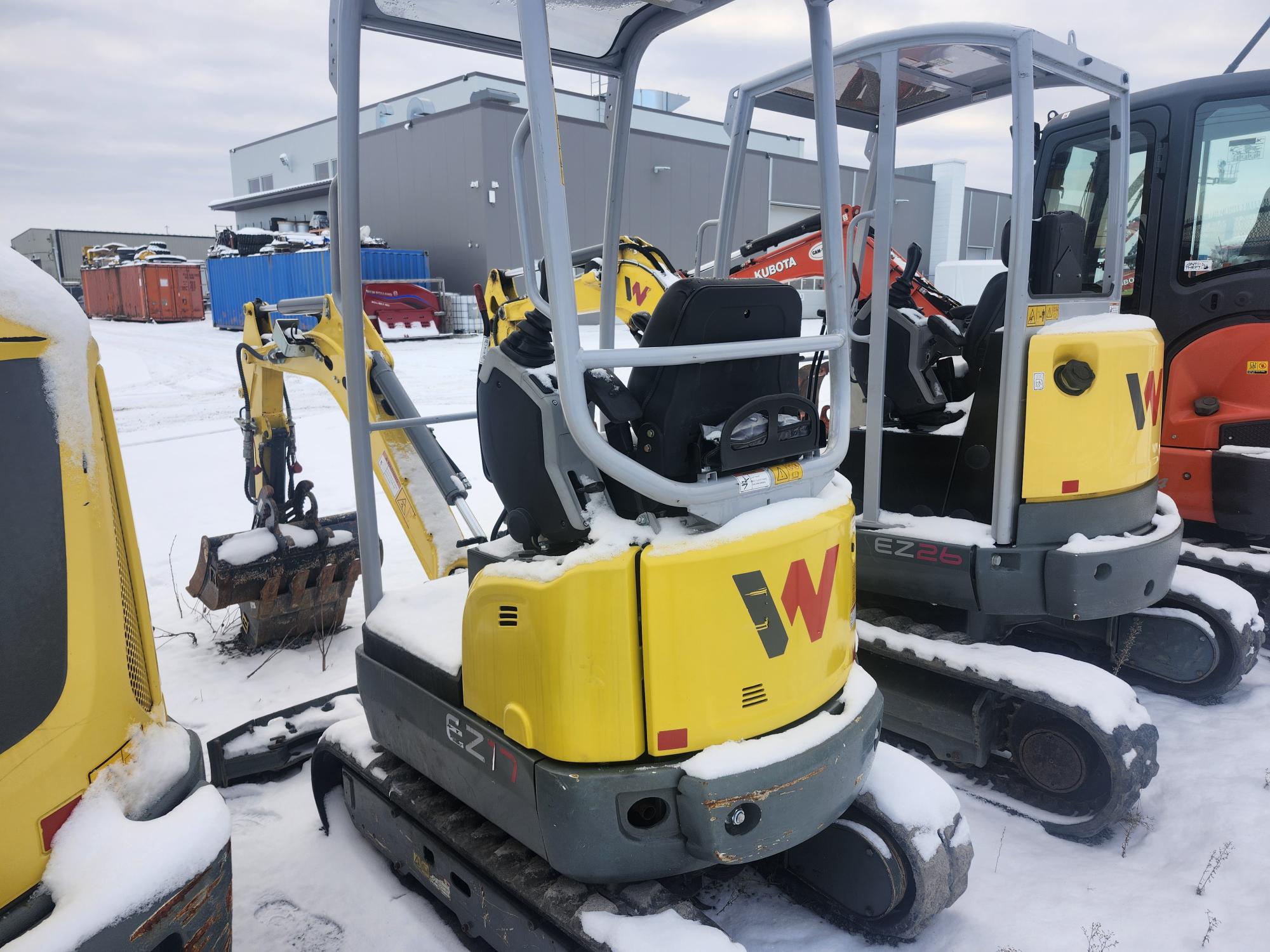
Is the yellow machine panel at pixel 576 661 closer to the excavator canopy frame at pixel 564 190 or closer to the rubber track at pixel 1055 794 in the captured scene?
the excavator canopy frame at pixel 564 190

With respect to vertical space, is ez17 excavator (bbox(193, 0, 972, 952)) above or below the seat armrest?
below

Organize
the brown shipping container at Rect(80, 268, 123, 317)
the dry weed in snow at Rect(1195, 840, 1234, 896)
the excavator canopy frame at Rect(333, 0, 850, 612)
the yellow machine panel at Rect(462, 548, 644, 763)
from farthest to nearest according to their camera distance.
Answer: the brown shipping container at Rect(80, 268, 123, 317) → the dry weed in snow at Rect(1195, 840, 1234, 896) → the yellow machine panel at Rect(462, 548, 644, 763) → the excavator canopy frame at Rect(333, 0, 850, 612)

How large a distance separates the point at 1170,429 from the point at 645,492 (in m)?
4.30

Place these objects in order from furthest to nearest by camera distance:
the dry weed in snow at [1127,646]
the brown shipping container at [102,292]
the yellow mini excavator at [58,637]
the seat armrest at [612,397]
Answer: the brown shipping container at [102,292], the dry weed in snow at [1127,646], the seat armrest at [612,397], the yellow mini excavator at [58,637]

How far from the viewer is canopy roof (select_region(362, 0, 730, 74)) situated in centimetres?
263

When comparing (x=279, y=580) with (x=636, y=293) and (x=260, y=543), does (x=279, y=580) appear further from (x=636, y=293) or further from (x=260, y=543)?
(x=636, y=293)

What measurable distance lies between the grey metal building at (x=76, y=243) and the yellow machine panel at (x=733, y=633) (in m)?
48.3

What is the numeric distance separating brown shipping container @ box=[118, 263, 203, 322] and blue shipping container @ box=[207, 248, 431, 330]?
264cm

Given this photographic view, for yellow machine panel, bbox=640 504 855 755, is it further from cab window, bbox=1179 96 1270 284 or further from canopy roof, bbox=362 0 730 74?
cab window, bbox=1179 96 1270 284

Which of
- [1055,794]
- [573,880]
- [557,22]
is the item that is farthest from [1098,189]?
[573,880]

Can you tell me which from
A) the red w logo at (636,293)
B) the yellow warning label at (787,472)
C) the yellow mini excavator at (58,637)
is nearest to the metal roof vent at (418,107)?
the red w logo at (636,293)

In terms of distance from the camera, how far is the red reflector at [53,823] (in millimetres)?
1463

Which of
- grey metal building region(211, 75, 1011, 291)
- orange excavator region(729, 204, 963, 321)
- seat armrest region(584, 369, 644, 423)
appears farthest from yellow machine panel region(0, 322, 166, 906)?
grey metal building region(211, 75, 1011, 291)

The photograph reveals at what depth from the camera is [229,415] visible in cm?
1114
